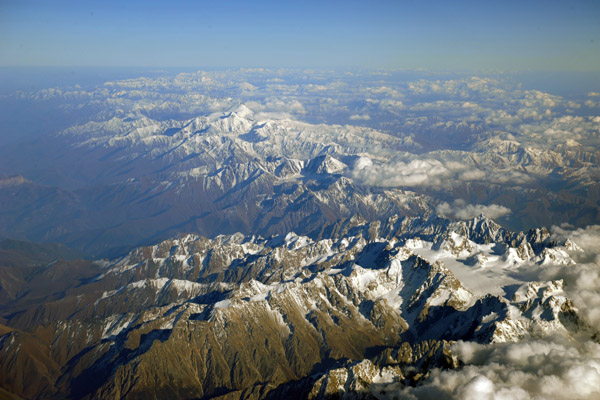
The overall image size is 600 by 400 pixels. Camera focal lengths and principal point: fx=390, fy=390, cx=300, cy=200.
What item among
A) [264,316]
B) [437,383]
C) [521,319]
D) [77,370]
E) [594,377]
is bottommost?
[77,370]

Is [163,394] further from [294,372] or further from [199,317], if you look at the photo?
[294,372]

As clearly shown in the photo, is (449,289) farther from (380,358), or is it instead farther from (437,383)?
(437,383)

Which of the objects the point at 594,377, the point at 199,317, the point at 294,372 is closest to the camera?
the point at 594,377

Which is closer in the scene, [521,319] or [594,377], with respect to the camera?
[594,377]

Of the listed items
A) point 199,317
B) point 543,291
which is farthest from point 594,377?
point 199,317

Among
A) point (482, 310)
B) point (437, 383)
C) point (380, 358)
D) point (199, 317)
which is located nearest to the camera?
point (437, 383)

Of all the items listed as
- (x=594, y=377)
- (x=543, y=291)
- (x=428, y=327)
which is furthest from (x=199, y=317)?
(x=594, y=377)

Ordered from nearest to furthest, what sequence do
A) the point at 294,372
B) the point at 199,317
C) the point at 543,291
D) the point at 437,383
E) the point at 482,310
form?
1. the point at 437,383
2. the point at 543,291
3. the point at 482,310
4. the point at 294,372
5. the point at 199,317

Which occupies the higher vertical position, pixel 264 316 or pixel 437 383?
pixel 437 383

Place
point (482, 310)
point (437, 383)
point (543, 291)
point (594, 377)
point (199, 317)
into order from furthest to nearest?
point (199, 317)
point (482, 310)
point (543, 291)
point (437, 383)
point (594, 377)
